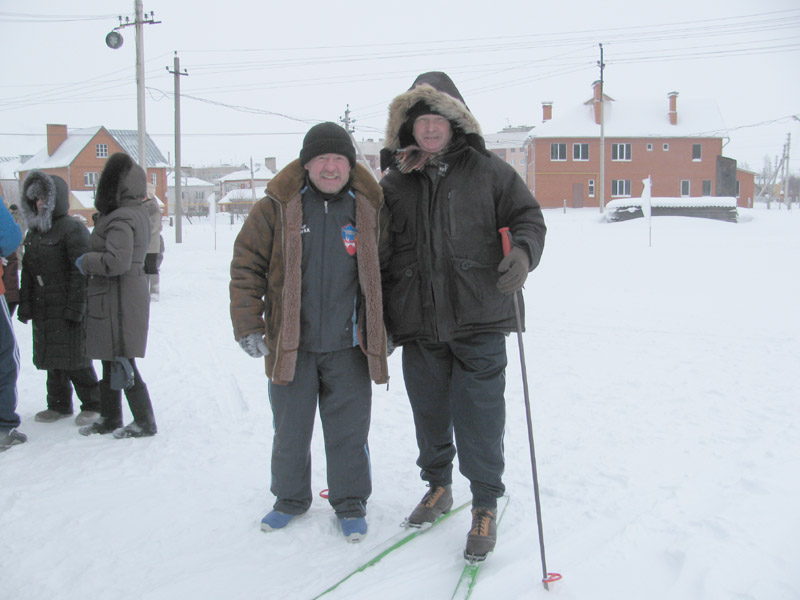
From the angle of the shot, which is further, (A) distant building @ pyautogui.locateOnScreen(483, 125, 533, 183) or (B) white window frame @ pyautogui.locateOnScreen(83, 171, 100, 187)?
(A) distant building @ pyautogui.locateOnScreen(483, 125, 533, 183)

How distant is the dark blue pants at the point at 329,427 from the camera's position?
2.85 meters

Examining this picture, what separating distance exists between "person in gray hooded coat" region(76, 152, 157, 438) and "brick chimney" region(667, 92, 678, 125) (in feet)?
146

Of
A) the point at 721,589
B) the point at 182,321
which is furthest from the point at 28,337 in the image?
the point at 721,589

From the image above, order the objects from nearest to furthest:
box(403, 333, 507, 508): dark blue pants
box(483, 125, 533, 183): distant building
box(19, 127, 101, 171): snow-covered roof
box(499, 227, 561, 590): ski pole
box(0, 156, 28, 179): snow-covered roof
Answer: box(499, 227, 561, 590): ski pole, box(403, 333, 507, 508): dark blue pants, box(19, 127, 101, 171): snow-covered roof, box(0, 156, 28, 179): snow-covered roof, box(483, 125, 533, 183): distant building

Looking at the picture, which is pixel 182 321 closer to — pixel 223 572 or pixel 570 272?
pixel 223 572

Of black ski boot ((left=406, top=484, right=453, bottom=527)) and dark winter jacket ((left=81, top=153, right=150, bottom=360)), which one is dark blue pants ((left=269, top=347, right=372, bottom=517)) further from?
dark winter jacket ((left=81, top=153, right=150, bottom=360))

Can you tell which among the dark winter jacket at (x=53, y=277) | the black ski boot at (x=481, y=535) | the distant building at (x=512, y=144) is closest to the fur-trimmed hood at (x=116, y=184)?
the dark winter jacket at (x=53, y=277)

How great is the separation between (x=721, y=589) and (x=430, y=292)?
156 centimetres

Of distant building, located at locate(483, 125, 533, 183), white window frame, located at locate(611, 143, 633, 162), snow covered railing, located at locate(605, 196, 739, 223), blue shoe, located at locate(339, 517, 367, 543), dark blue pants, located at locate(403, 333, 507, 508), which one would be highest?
distant building, located at locate(483, 125, 533, 183)

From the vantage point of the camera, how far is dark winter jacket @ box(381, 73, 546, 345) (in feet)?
A: 8.95

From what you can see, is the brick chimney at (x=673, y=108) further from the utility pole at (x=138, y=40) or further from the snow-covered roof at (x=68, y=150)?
the snow-covered roof at (x=68, y=150)

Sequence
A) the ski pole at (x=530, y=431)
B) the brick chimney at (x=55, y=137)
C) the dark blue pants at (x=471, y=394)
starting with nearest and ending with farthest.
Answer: the ski pole at (x=530, y=431) < the dark blue pants at (x=471, y=394) < the brick chimney at (x=55, y=137)

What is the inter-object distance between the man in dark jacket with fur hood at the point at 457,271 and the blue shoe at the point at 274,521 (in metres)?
0.57

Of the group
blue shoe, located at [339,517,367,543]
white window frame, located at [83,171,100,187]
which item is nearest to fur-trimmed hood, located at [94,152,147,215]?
blue shoe, located at [339,517,367,543]
